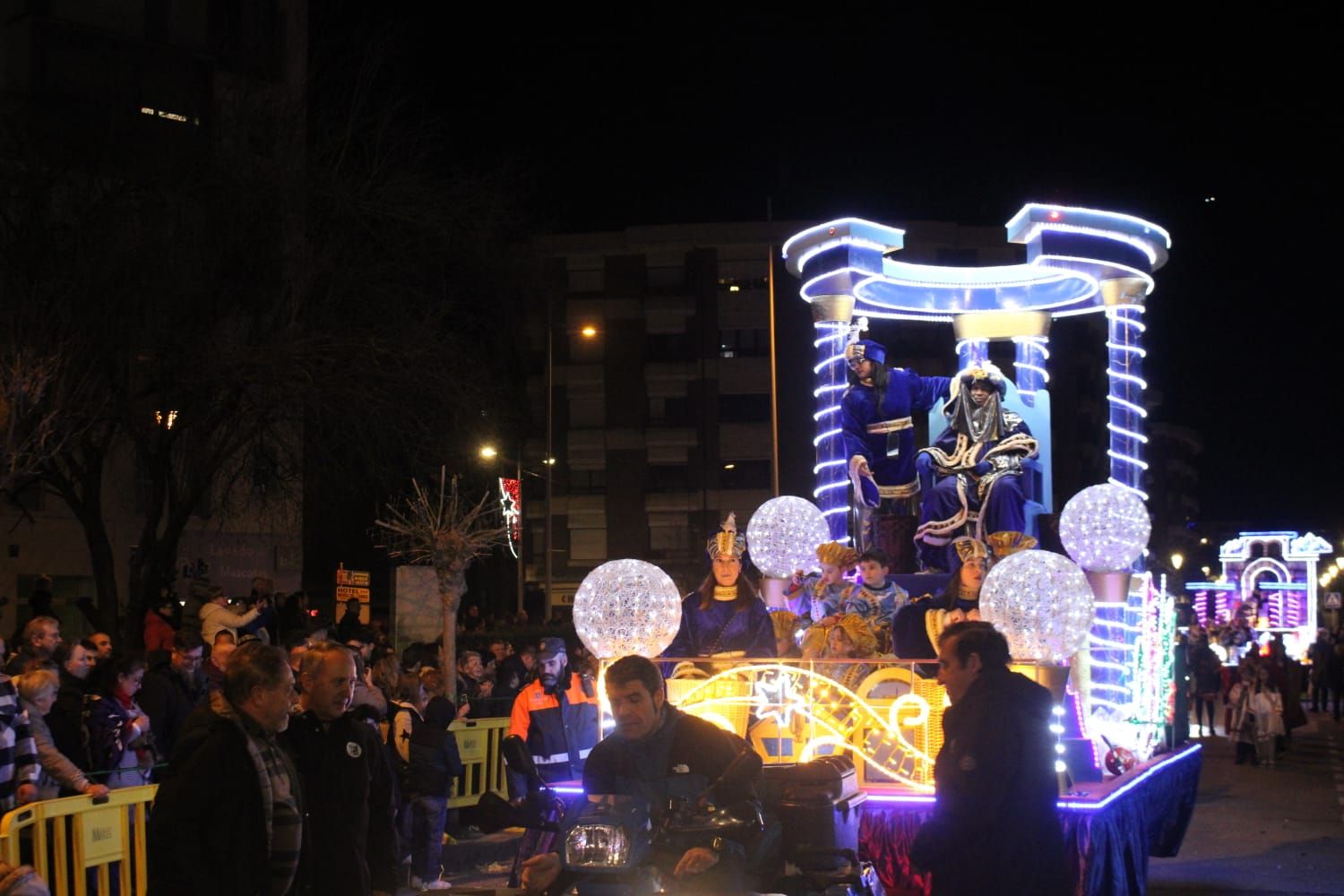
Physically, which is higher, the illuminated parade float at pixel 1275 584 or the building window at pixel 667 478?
the building window at pixel 667 478

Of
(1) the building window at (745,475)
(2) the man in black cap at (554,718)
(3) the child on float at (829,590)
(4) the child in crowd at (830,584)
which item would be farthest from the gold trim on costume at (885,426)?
(1) the building window at (745,475)

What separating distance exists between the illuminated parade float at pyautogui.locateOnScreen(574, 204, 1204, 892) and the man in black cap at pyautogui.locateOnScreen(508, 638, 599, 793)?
36.0 inches

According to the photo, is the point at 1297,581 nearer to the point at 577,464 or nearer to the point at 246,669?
the point at 577,464

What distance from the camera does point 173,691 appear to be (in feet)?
36.8

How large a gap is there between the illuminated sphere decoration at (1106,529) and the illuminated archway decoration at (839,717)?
146 inches

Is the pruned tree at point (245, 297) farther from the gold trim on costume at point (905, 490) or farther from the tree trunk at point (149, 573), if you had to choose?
the gold trim on costume at point (905, 490)

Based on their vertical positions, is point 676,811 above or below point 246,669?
below

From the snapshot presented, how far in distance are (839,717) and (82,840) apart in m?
4.76

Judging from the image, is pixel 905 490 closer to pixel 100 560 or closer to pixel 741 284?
pixel 100 560

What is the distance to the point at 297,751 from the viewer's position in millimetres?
5828

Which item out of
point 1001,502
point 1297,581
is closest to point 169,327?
point 1001,502

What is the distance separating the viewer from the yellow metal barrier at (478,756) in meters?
15.3

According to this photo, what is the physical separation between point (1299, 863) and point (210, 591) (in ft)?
32.7

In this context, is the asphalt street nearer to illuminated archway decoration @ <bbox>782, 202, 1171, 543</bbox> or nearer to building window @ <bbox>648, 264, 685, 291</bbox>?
illuminated archway decoration @ <bbox>782, 202, 1171, 543</bbox>
